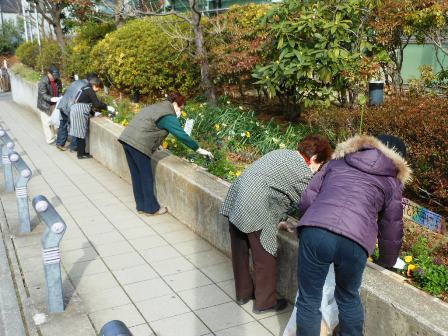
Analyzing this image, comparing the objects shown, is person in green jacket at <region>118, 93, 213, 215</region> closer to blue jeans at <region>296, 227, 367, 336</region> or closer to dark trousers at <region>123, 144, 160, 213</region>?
dark trousers at <region>123, 144, 160, 213</region>

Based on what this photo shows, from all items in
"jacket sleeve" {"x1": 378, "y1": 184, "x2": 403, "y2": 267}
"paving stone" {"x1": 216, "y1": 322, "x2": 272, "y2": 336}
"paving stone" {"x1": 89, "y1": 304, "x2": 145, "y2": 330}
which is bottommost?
"paving stone" {"x1": 216, "y1": 322, "x2": 272, "y2": 336}

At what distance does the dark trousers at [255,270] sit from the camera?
431 centimetres

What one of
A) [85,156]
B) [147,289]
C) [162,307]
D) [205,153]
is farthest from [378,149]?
[85,156]

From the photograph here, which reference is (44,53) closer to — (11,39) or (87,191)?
(87,191)

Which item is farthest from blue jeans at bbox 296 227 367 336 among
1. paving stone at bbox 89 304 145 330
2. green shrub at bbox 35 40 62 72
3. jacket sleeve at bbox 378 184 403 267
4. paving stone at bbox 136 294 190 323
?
green shrub at bbox 35 40 62 72

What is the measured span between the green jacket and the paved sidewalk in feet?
3.31

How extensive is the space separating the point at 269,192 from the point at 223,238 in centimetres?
167

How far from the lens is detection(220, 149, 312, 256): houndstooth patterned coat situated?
4.01 m

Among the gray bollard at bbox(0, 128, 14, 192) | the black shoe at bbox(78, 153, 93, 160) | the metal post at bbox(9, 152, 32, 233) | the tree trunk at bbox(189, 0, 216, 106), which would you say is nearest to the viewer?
the metal post at bbox(9, 152, 32, 233)

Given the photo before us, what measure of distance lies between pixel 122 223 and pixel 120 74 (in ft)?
20.0

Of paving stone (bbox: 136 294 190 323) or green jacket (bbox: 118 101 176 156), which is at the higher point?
green jacket (bbox: 118 101 176 156)

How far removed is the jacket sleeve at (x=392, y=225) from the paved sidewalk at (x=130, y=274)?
4.10 feet

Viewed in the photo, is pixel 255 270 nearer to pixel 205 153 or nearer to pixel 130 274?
pixel 130 274

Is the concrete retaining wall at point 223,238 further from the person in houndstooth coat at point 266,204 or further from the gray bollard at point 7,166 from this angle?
the gray bollard at point 7,166
